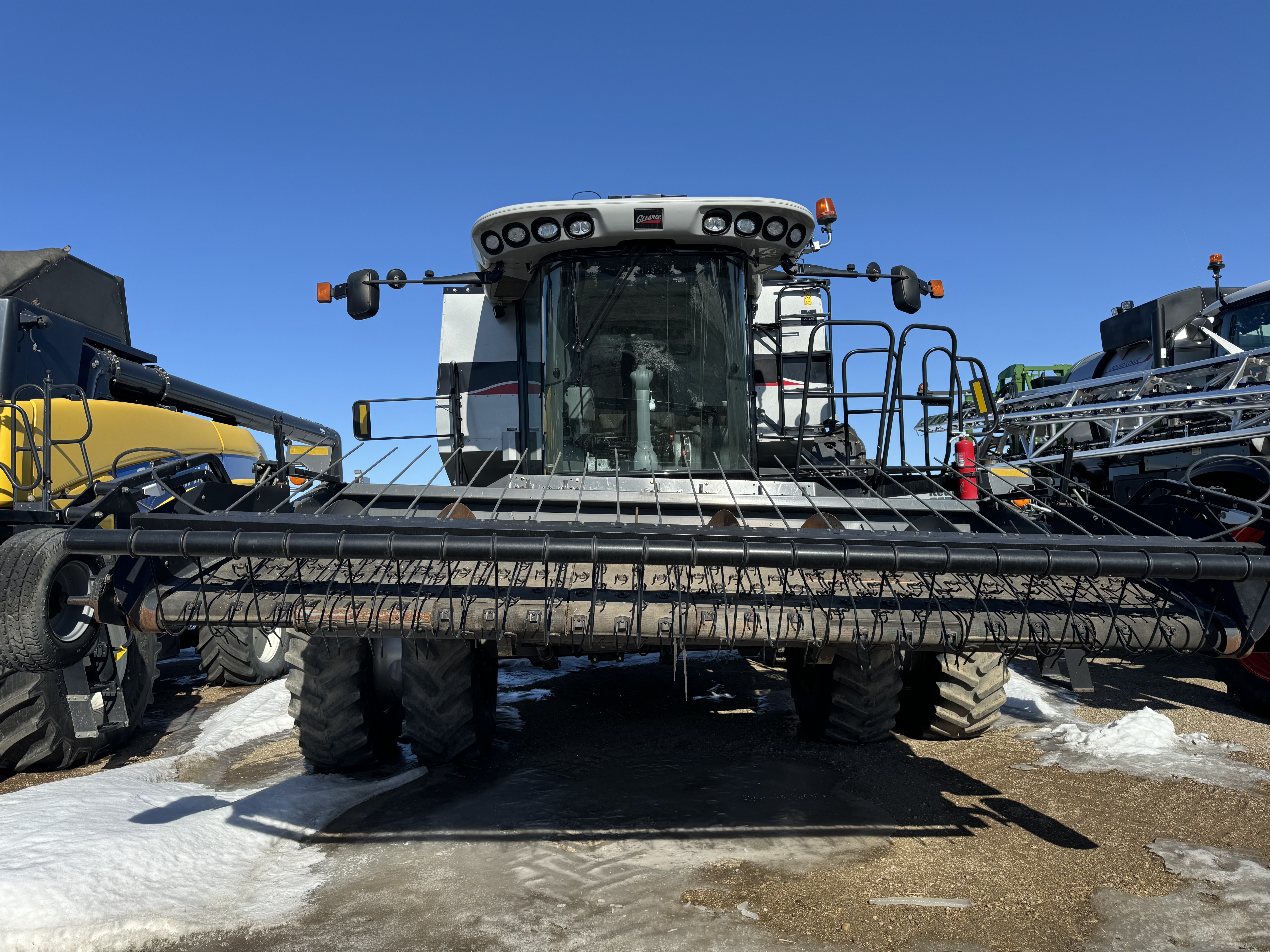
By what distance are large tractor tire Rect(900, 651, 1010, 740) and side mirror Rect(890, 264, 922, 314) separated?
213cm

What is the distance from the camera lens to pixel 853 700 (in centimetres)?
473

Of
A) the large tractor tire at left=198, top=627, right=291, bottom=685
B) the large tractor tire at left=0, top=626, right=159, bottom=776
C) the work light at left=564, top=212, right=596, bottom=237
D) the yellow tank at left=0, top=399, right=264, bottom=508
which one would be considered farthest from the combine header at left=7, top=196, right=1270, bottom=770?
the large tractor tire at left=198, top=627, right=291, bottom=685

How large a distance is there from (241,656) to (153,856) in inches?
196

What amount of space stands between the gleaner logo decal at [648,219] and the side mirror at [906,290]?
170 cm

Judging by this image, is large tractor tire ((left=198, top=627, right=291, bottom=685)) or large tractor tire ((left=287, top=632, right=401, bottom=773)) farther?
large tractor tire ((left=198, top=627, right=291, bottom=685))

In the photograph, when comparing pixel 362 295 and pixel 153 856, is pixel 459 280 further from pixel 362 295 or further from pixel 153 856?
pixel 153 856

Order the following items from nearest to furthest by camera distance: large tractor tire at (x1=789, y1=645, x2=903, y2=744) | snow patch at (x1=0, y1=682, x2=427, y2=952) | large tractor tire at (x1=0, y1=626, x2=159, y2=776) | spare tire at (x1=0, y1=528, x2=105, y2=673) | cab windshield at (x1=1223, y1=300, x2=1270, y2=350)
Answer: spare tire at (x1=0, y1=528, x2=105, y2=673), snow patch at (x1=0, y1=682, x2=427, y2=952), large tractor tire at (x1=789, y1=645, x2=903, y2=744), large tractor tire at (x1=0, y1=626, x2=159, y2=776), cab windshield at (x1=1223, y1=300, x2=1270, y2=350)

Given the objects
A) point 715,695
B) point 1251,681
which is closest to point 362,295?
point 715,695

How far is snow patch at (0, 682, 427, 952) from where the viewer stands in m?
2.87

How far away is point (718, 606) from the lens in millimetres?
2953

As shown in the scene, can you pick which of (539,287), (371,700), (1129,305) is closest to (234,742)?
(371,700)

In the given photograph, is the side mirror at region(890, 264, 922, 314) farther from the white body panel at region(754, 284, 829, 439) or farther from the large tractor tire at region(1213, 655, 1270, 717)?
the large tractor tire at region(1213, 655, 1270, 717)

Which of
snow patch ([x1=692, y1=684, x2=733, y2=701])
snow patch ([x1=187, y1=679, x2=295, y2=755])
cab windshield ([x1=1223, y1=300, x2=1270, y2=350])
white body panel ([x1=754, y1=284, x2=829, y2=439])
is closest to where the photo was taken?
snow patch ([x1=187, y1=679, x2=295, y2=755])

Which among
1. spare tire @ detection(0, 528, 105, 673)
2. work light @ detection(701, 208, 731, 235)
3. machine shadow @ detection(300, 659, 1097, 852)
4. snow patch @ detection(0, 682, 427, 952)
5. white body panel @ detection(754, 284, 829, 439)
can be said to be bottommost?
machine shadow @ detection(300, 659, 1097, 852)
